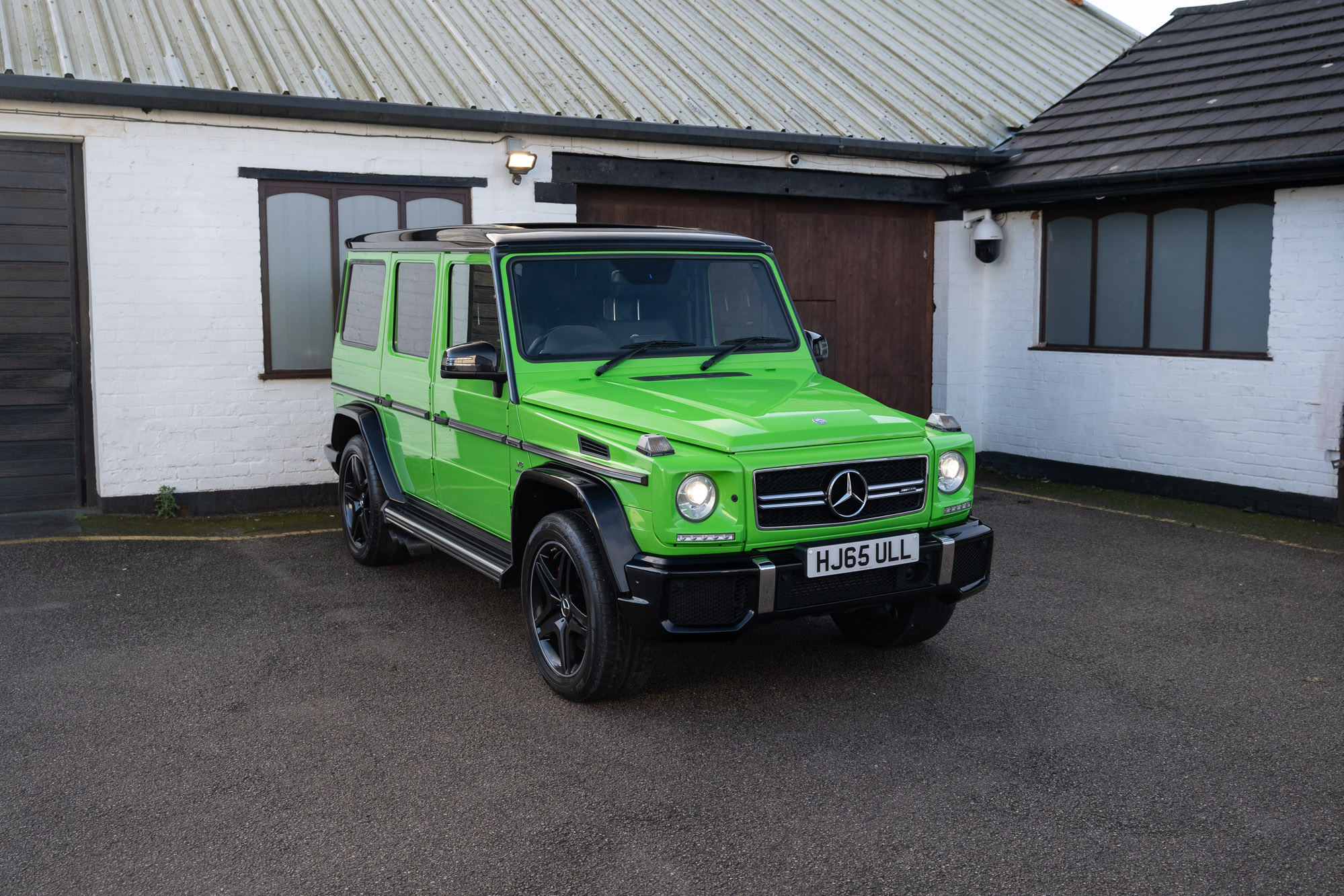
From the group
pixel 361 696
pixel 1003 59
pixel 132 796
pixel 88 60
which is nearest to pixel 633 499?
pixel 361 696

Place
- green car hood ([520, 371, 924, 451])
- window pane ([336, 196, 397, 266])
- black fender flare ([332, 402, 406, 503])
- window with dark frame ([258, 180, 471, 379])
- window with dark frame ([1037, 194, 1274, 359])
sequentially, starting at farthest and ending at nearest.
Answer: window with dark frame ([1037, 194, 1274, 359]), window pane ([336, 196, 397, 266]), window with dark frame ([258, 180, 471, 379]), black fender flare ([332, 402, 406, 503]), green car hood ([520, 371, 924, 451])

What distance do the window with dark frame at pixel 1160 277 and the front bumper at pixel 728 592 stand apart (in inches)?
246

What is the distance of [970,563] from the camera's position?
4.93 m

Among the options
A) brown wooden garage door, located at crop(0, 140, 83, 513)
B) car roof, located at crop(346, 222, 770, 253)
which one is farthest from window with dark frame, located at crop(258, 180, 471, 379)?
car roof, located at crop(346, 222, 770, 253)

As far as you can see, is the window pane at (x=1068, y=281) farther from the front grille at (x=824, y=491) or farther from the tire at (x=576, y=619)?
the tire at (x=576, y=619)

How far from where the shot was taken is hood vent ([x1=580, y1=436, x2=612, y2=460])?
4.64 meters

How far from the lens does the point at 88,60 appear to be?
831cm

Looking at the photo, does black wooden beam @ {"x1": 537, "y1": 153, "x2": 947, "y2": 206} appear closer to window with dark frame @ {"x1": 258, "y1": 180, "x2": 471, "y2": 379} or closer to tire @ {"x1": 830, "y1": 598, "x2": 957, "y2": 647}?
window with dark frame @ {"x1": 258, "y1": 180, "x2": 471, "y2": 379}

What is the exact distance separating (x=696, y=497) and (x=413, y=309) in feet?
8.75

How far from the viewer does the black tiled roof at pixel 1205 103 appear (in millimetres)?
9141

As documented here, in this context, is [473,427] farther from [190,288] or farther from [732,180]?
[732,180]

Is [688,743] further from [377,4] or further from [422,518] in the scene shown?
[377,4]

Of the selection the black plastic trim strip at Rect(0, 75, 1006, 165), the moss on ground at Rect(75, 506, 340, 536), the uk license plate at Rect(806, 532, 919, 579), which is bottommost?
the moss on ground at Rect(75, 506, 340, 536)

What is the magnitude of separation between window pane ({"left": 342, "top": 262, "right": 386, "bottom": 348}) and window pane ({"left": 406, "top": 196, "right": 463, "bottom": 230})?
6.49 feet
